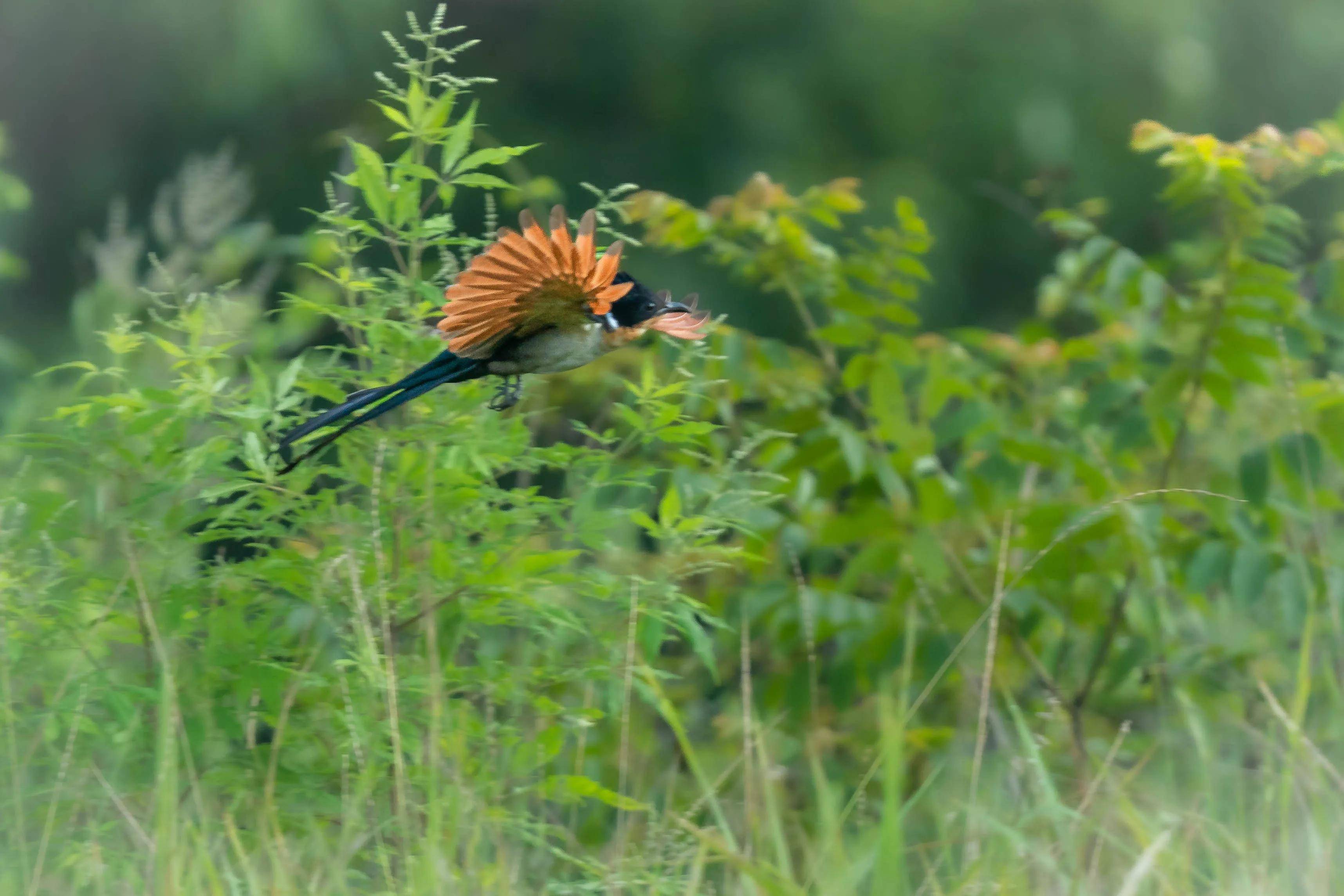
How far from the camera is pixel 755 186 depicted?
276 centimetres

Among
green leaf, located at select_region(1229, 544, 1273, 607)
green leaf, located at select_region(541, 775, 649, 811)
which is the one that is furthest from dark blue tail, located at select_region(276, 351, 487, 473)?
green leaf, located at select_region(1229, 544, 1273, 607)

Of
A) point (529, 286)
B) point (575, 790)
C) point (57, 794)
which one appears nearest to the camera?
point (529, 286)

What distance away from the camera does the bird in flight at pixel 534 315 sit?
49.9 inches

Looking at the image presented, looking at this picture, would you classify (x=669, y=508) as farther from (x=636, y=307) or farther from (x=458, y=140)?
(x=458, y=140)

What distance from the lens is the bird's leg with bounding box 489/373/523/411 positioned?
60.7 inches

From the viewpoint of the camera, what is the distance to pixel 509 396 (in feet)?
5.07

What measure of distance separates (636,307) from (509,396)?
206 millimetres

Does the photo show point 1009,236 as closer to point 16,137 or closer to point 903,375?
point 903,375

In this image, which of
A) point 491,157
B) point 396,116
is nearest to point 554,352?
point 491,157

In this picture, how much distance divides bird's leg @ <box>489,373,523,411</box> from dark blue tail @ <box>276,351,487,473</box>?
0.10 metres

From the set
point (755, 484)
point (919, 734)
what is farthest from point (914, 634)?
point (755, 484)

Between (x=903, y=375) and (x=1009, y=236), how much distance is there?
1.82 metres

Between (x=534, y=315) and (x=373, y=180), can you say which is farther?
(x=373, y=180)

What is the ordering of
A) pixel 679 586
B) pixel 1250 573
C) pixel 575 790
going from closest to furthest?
pixel 575 790, pixel 679 586, pixel 1250 573
